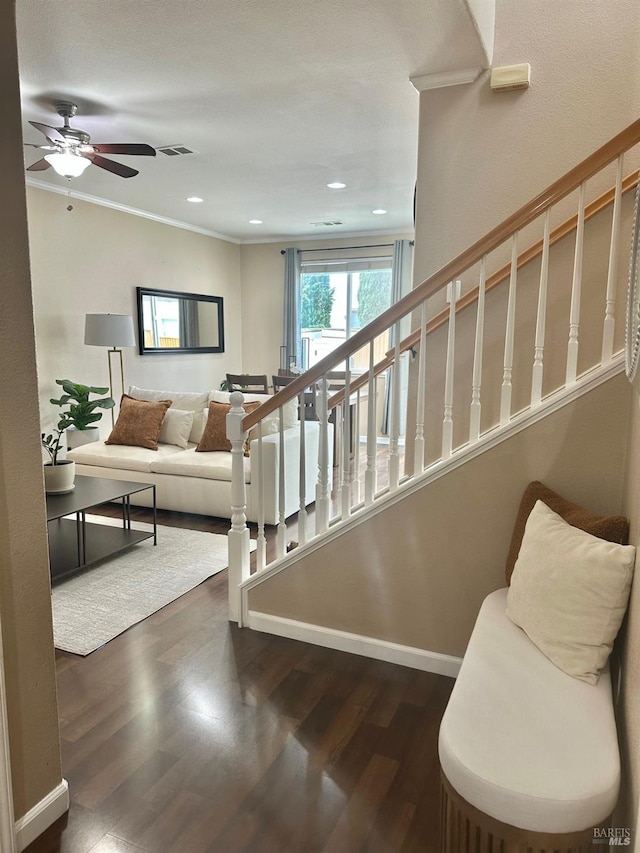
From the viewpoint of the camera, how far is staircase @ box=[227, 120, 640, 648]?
2.10 meters

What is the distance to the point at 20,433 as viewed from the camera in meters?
1.51

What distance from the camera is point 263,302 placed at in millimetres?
8125

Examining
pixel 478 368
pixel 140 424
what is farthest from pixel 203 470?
pixel 478 368

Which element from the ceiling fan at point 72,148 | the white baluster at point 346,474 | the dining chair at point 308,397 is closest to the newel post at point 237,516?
the white baluster at point 346,474

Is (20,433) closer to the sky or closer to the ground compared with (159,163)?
closer to the ground

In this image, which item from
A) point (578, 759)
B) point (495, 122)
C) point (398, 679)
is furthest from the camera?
point (495, 122)

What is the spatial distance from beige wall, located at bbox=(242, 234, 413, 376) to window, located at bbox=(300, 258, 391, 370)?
33cm

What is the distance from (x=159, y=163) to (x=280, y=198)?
1.48 m

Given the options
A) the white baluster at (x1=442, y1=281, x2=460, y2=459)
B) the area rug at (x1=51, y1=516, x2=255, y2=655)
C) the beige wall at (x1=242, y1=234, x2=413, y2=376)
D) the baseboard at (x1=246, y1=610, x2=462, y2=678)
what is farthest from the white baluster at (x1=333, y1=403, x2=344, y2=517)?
the beige wall at (x1=242, y1=234, x2=413, y2=376)

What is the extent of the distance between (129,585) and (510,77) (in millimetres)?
3313

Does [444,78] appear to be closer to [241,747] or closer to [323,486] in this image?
[323,486]

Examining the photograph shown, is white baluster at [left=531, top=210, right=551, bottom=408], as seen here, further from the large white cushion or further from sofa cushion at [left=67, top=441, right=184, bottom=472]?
sofa cushion at [left=67, top=441, right=184, bottom=472]

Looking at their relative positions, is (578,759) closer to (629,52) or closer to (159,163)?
(629,52)

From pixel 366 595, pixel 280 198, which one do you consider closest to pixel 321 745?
pixel 366 595
